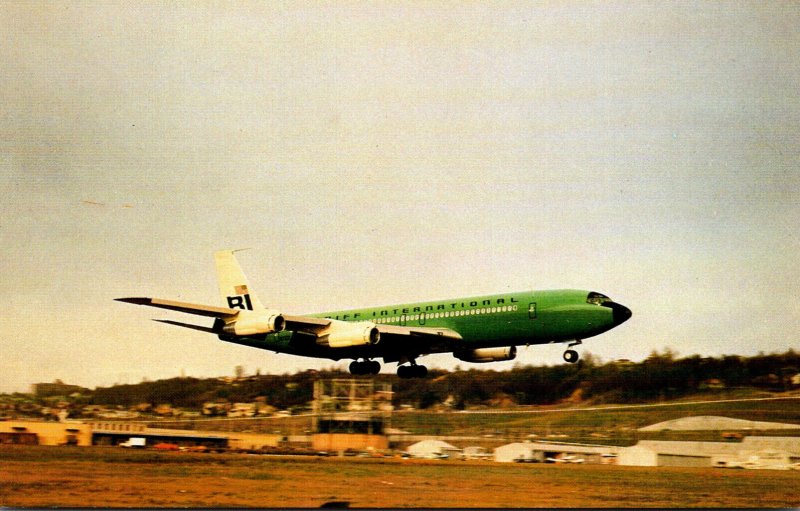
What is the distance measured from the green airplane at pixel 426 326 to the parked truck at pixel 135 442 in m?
8.46

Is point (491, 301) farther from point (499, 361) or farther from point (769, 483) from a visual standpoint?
point (769, 483)

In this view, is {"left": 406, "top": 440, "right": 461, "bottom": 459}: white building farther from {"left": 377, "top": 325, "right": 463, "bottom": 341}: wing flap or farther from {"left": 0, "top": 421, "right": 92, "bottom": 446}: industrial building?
{"left": 0, "top": 421, "right": 92, "bottom": 446}: industrial building

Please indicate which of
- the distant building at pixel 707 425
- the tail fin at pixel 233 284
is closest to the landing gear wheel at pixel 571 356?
the tail fin at pixel 233 284

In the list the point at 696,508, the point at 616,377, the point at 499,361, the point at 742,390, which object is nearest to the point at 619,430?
the point at 616,377

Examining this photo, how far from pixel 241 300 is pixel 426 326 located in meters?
14.1

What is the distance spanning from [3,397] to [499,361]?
27.7 m

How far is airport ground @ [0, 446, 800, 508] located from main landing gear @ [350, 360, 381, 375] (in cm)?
775

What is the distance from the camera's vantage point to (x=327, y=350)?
46.6 meters

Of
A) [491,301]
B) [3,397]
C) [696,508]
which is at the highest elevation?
[491,301]

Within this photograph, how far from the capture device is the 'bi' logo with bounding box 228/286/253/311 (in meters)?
53.3

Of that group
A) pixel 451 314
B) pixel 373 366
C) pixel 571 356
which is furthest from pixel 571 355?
pixel 373 366

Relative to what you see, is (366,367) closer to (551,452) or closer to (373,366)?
(373,366)

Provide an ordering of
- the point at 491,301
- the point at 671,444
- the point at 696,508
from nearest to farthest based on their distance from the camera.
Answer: the point at 696,508 → the point at 491,301 → the point at 671,444

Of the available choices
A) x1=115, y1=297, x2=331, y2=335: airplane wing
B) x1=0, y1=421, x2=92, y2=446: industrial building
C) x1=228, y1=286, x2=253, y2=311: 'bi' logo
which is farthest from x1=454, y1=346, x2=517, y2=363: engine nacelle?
x1=0, y1=421, x2=92, y2=446: industrial building
